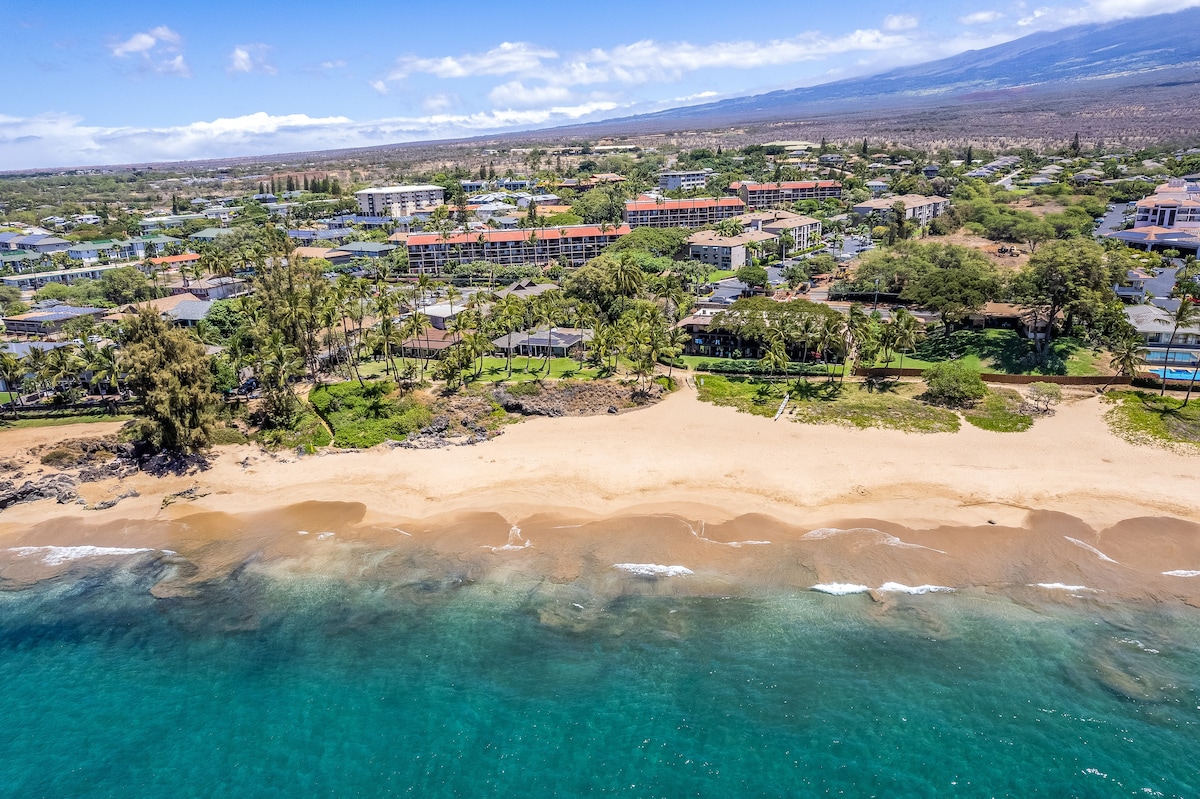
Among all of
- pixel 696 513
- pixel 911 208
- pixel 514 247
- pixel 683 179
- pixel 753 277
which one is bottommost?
pixel 696 513

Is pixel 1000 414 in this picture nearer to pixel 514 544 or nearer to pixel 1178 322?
pixel 1178 322

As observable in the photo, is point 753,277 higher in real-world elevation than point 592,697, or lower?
higher

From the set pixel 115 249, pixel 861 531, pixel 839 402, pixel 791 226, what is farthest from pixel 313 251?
pixel 861 531

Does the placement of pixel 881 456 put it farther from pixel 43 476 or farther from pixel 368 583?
pixel 43 476

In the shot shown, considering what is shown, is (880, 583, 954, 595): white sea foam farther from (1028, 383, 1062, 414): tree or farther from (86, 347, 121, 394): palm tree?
(86, 347, 121, 394): palm tree

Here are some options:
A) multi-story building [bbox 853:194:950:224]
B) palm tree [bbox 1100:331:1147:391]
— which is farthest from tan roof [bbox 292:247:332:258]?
palm tree [bbox 1100:331:1147:391]

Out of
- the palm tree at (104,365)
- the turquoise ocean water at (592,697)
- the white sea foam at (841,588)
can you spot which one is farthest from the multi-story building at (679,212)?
the turquoise ocean water at (592,697)
